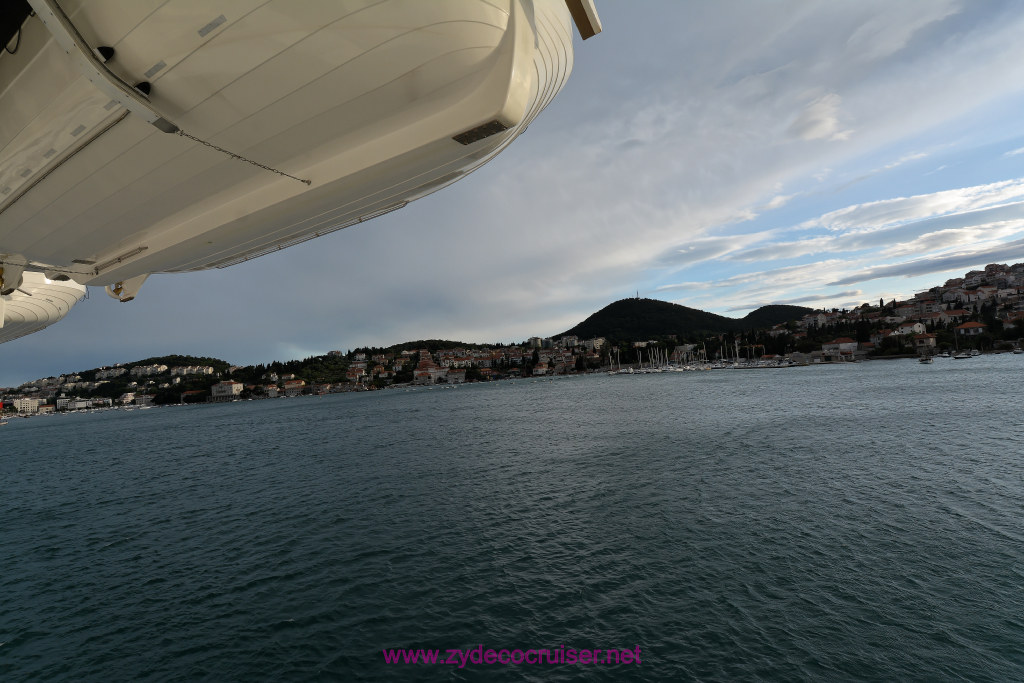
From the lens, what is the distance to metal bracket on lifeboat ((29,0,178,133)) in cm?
210

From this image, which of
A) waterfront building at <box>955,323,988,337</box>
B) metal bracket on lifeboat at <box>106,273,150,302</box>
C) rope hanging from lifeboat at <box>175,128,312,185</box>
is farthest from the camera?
waterfront building at <box>955,323,988,337</box>

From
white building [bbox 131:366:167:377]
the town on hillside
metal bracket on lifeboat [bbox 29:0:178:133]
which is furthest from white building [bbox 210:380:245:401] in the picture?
metal bracket on lifeboat [bbox 29:0:178:133]

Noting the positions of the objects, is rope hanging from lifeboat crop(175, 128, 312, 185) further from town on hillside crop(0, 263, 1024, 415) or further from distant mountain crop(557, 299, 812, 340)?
distant mountain crop(557, 299, 812, 340)

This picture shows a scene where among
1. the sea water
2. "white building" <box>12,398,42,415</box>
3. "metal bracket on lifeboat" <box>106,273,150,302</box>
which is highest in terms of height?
"metal bracket on lifeboat" <box>106,273,150,302</box>

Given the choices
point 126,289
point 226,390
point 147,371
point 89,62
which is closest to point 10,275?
point 126,289

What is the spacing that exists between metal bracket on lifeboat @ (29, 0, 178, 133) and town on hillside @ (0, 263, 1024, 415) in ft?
406

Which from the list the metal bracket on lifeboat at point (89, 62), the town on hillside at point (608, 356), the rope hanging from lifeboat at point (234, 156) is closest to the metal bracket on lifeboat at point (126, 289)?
the rope hanging from lifeboat at point (234, 156)

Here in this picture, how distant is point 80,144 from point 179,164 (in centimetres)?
55

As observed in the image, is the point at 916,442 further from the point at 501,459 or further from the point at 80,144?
the point at 80,144

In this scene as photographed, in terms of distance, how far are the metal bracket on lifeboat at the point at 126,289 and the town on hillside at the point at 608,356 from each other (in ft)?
403

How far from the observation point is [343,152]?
10.9 ft

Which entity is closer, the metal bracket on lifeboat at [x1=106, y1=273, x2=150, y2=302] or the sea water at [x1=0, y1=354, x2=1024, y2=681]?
the metal bracket on lifeboat at [x1=106, y1=273, x2=150, y2=302]

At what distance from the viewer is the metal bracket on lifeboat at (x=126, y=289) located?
18.1 ft

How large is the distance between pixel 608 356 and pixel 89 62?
149993 mm
